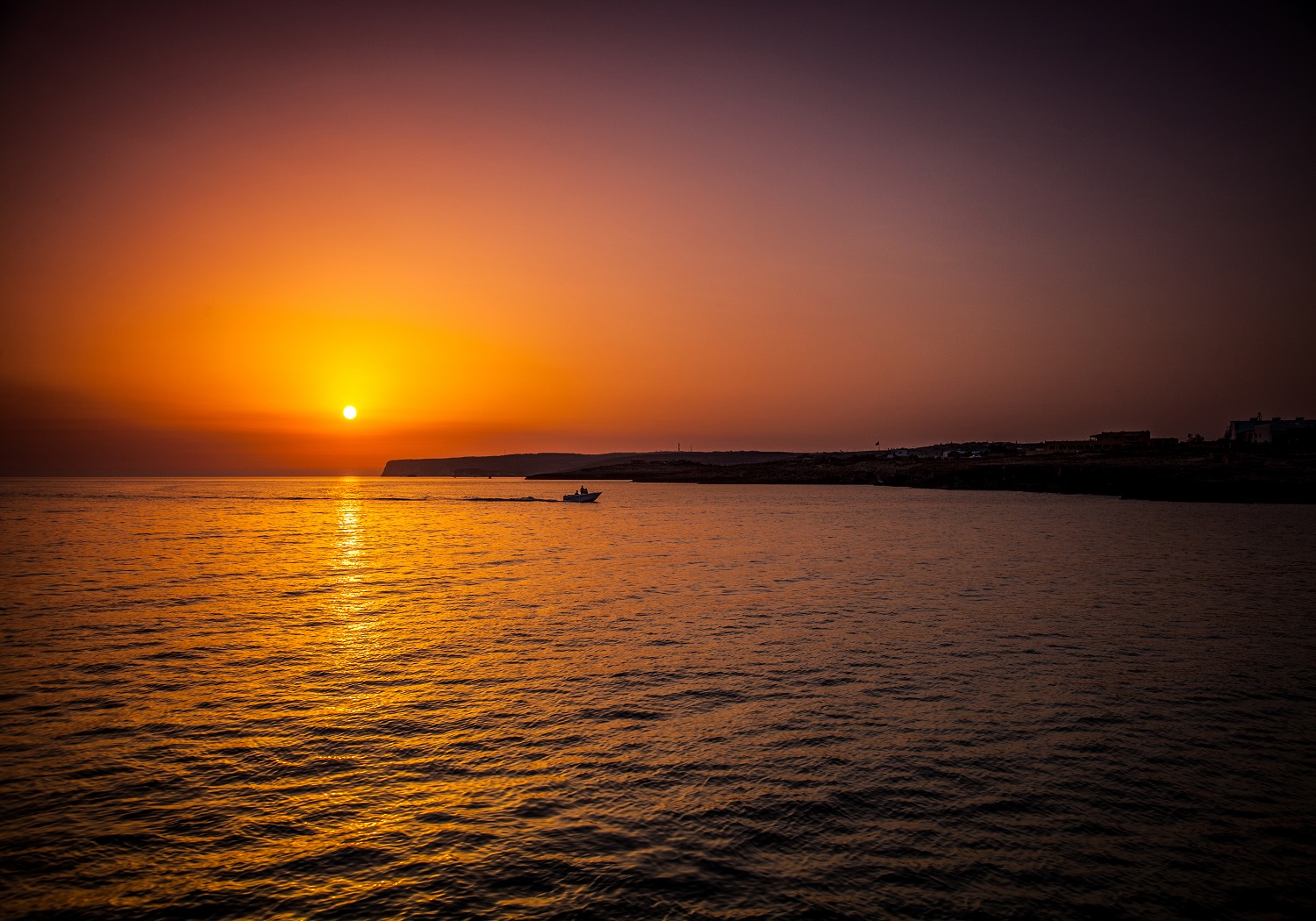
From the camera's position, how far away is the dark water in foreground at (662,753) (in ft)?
25.9

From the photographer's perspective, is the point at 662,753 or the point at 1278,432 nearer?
the point at 662,753

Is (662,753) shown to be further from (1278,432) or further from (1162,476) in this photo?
(1278,432)

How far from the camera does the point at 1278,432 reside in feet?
436

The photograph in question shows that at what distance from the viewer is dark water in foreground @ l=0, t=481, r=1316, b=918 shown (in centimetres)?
790

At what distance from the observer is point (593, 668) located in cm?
1691

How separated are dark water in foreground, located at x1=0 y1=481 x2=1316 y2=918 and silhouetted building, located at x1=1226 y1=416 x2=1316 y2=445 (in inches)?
5226

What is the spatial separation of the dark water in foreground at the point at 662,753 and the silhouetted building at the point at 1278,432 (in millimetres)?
132740

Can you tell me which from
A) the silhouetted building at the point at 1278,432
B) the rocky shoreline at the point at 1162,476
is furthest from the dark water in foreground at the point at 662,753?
the silhouetted building at the point at 1278,432

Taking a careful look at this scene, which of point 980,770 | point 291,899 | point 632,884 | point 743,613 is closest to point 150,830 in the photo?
point 291,899

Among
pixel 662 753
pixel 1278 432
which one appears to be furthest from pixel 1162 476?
pixel 662 753

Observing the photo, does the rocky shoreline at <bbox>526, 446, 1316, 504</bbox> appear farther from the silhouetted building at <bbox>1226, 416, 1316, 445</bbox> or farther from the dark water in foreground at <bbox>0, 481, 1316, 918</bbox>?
the dark water in foreground at <bbox>0, 481, 1316, 918</bbox>

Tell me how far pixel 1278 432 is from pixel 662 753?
548 feet

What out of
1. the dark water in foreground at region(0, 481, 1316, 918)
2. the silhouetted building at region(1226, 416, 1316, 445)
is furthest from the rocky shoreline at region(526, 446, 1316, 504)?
the dark water in foreground at region(0, 481, 1316, 918)

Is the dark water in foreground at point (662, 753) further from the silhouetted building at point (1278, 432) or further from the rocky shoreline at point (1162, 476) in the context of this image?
the silhouetted building at point (1278, 432)
